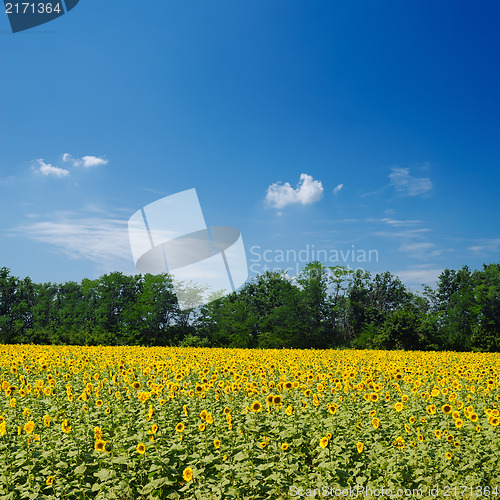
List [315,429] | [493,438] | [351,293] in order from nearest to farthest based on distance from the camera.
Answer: [493,438] → [315,429] → [351,293]

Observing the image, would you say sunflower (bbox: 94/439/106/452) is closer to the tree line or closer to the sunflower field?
the sunflower field

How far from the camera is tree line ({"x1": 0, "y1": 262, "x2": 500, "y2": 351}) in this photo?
35.9 meters

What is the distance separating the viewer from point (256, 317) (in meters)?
44.5

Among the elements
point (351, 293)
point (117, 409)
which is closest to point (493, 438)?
point (117, 409)

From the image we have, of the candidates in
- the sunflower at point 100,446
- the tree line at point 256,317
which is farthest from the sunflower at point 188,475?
the tree line at point 256,317

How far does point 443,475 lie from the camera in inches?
230

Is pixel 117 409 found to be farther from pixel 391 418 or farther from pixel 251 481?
pixel 391 418

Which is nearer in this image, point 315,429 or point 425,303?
point 315,429

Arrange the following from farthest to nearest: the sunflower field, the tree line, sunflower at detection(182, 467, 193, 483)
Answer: the tree line → the sunflower field → sunflower at detection(182, 467, 193, 483)

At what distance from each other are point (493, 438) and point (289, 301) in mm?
35179

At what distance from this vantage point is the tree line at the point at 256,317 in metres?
35.9

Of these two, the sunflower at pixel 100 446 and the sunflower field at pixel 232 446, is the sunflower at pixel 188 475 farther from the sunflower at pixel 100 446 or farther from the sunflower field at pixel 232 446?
the sunflower at pixel 100 446

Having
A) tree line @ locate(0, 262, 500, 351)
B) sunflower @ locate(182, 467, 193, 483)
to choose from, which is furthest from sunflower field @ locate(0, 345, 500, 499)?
tree line @ locate(0, 262, 500, 351)

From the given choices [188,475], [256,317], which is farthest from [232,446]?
[256,317]
